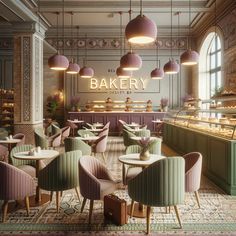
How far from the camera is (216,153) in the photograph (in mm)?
5316

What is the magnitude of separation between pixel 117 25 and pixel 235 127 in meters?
9.02

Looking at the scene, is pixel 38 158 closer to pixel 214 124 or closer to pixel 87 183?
pixel 87 183

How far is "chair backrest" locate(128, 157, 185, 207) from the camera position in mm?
3199

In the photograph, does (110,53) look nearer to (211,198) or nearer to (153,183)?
(211,198)

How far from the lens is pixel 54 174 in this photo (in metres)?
3.83

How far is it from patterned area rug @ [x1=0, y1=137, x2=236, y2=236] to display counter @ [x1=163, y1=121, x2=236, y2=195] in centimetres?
38

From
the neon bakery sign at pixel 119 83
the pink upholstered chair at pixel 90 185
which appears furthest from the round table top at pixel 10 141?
the neon bakery sign at pixel 119 83

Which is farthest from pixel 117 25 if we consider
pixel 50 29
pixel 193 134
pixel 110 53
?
pixel 193 134

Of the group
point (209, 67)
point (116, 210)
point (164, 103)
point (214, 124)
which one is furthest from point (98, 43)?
point (116, 210)

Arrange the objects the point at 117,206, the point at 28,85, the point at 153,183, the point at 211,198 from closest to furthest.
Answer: the point at 153,183 < the point at 117,206 < the point at 211,198 < the point at 28,85

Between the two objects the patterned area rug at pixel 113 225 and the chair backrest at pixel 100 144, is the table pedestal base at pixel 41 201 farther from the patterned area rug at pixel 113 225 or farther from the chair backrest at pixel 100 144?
the chair backrest at pixel 100 144

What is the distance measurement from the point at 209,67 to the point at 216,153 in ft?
26.5

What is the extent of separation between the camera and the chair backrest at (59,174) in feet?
12.6

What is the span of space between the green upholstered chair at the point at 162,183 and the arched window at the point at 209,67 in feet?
30.0
